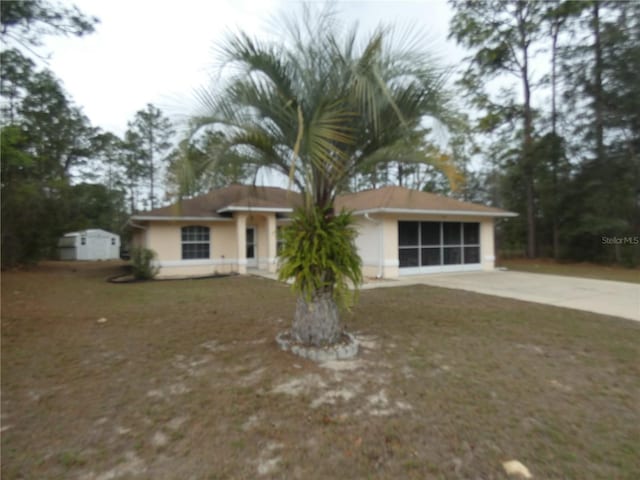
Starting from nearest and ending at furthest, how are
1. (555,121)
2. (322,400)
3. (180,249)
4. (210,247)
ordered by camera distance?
(322,400)
(180,249)
(210,247)
(555,121)

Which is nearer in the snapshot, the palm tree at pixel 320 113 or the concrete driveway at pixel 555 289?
the palm tree at pixel 320 113

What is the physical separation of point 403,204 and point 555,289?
536 centimetres

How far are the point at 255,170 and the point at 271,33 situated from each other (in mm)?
1701

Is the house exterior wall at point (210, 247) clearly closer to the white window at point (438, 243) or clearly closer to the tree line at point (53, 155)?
the tree line at point (53, 155)

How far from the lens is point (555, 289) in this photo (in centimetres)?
920

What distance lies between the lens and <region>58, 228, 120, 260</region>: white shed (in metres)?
26.0

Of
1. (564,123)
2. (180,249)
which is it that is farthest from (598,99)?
(180,249)

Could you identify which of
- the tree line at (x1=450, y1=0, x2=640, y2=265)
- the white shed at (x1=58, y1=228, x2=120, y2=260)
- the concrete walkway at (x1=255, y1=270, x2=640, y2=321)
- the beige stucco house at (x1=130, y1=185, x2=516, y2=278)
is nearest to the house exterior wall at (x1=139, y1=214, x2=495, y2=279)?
the beige stucco house at (x1=130, y1=185, x2=516, y2=278)

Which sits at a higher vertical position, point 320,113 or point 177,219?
point 320,113

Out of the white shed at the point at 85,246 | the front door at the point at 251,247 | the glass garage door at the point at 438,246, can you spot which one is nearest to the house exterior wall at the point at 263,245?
the glass garage door at the point at 438,246

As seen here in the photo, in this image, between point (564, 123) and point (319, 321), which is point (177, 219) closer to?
point (319, 321)

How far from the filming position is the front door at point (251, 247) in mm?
15484

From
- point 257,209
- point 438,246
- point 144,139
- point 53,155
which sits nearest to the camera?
point 257,209

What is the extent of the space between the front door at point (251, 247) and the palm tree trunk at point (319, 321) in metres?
11.4
